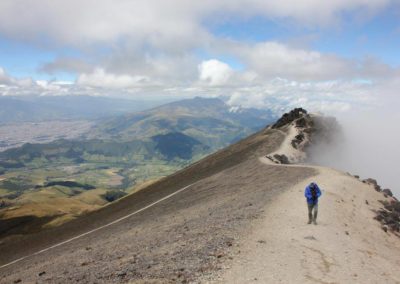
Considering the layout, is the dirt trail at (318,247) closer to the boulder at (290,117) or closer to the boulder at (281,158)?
the boulder at (281,158)

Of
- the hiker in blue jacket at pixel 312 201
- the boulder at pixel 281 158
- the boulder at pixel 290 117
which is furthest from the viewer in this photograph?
the boulder at pixel 290 117

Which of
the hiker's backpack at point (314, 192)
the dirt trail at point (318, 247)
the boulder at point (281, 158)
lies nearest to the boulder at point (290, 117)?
the boulder at point (281, 158)

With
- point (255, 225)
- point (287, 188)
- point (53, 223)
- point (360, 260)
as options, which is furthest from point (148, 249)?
point (53, 223)

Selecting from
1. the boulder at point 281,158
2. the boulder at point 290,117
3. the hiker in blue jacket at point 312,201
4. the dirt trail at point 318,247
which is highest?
the boulder at point 290,117

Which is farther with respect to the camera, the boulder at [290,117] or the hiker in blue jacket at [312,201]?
the boulder at [290,117]

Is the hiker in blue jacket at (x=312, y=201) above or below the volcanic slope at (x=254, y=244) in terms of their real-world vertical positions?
above

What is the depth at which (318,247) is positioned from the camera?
27.6m

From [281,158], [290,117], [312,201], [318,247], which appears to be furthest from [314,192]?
[290,117]

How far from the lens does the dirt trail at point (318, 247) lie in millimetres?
22594

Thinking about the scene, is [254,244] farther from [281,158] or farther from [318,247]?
[281,158]

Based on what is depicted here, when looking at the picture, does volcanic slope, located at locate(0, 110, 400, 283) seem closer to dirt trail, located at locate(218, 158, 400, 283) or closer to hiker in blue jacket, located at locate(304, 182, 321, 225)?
dirt trail, located at locate(218, 158, 400, 283)

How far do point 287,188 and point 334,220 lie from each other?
14.2 m

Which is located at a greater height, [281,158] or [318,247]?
[318,247]

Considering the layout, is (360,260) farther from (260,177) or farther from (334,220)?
(260,177)
